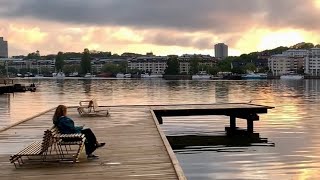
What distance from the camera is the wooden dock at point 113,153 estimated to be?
11633 millimetres

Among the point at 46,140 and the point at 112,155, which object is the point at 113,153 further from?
the point at 46,140

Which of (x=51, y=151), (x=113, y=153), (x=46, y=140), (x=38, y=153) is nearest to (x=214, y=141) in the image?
(x=113, y=153)

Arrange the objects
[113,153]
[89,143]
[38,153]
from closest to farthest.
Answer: [38,153], [89,143], [113,153]

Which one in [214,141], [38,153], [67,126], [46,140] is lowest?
[214,141]

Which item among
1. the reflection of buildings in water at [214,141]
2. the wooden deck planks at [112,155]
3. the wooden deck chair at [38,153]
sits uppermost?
the wooden deck chair at [38,153]

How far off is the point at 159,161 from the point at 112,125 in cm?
970

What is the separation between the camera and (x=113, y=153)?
47.9 ft

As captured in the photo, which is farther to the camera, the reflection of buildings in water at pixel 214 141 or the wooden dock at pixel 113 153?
the reflection of buildings in water at pixel 214 141

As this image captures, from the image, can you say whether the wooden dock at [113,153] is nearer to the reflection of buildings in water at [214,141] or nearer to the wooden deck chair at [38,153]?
the wooden deck chair at [38,153]

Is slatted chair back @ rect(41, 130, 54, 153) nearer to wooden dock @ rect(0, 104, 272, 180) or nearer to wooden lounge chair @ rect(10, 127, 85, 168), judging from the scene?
wooden lounge chair @ rect(10, 127, 85, 168)

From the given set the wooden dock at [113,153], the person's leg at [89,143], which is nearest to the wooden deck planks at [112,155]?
the wooden dock at [113,153]

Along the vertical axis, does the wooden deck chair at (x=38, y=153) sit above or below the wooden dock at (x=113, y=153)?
above

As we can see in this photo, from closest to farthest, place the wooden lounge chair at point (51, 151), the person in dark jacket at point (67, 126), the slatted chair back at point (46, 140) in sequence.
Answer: the slatted chair back at point (46, 140), the wooden lounge chair at point (51, 151), the person in dark jacket at point (67, 126)

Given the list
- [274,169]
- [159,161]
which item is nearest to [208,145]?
[274,169]
